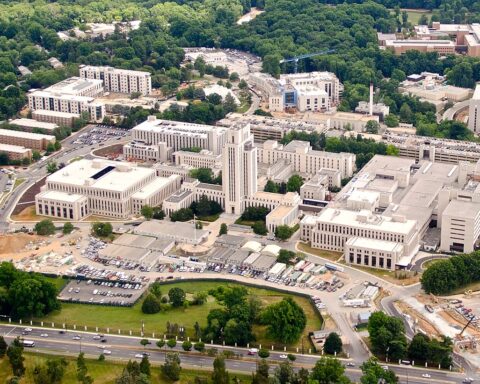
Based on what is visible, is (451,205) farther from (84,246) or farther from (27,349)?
(27,349)

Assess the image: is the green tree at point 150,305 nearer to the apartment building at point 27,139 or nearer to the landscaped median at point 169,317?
the landscaped median at point 169,317

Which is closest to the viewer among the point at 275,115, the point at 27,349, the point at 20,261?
the point at 27,349

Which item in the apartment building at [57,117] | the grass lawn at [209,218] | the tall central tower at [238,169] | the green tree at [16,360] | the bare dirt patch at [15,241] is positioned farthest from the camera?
the apartment building at [57,117]

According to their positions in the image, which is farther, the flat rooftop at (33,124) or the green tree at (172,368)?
the flat rooftop at (33,124)

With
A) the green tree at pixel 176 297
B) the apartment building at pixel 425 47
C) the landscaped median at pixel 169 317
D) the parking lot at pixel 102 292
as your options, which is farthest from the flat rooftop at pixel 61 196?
the apartment building at pixel 425 47

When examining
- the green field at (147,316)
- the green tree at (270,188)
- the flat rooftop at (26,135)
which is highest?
the flat rooftop at (26,135)

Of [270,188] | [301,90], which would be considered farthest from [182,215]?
[301,90]

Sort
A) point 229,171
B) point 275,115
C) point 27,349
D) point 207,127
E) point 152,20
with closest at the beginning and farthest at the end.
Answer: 1. point 27,349
2. point 229,171
3. point 207,127
4. point 275,115
5. point 152,20

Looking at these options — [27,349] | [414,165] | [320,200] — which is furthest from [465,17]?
[27,349]
